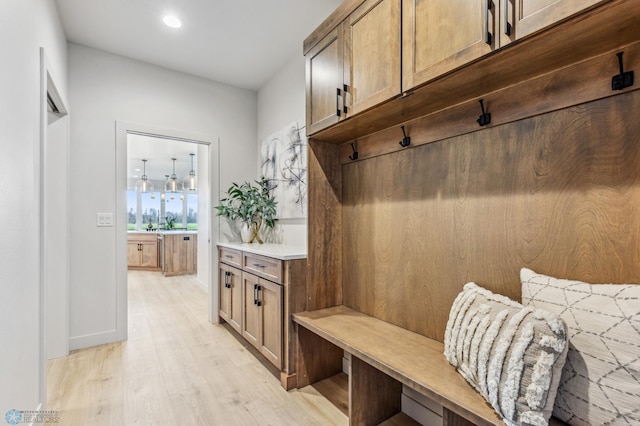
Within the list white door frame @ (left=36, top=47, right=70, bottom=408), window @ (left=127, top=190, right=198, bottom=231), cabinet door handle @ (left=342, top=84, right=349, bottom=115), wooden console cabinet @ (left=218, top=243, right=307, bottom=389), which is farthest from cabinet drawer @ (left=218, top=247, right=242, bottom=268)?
window @ (left=127, top=190, right=198, bottom=231)

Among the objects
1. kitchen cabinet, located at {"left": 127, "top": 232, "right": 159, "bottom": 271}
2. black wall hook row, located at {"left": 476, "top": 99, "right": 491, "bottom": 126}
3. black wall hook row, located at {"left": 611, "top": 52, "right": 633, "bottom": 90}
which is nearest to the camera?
black wall hook row, located at {"left": 611, "top": 52, "right": 633, "bottom": 90}

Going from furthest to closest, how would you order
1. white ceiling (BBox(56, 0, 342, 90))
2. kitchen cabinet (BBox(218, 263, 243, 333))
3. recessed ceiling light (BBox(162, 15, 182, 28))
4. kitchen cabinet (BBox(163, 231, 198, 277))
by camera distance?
kitchen cabinet (BBox(163, 231, 198, 277)), kitchen cabinet (BBox(218, 263, 243, 333)), recessed ceiling light (BBox(162, 15, 182, 28)), white ceiling (BBox(56, 0, 342, 90))

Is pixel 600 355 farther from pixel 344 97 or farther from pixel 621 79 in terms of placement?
pixel 344 97

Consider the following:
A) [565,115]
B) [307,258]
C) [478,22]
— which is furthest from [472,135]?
[307,258]

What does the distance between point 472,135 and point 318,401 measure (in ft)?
5.95

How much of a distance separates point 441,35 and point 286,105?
81.9 inches

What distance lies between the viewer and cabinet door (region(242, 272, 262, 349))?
2438mm

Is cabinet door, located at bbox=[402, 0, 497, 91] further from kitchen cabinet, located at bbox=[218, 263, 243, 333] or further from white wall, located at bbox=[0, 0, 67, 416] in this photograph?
kitchen cabinet, located at bbox=[218, 263, 243, 333]

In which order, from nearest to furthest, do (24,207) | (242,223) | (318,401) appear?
(24,207)
(318,401)
(242,223)

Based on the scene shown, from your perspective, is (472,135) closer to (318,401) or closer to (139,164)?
(318,401)

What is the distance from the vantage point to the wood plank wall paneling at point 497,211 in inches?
41.1

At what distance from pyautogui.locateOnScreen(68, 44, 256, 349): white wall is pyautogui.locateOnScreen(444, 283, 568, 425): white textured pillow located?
10.1 ft

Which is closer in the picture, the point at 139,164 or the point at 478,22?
the point at 478,22

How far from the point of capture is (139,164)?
783 centimetres
